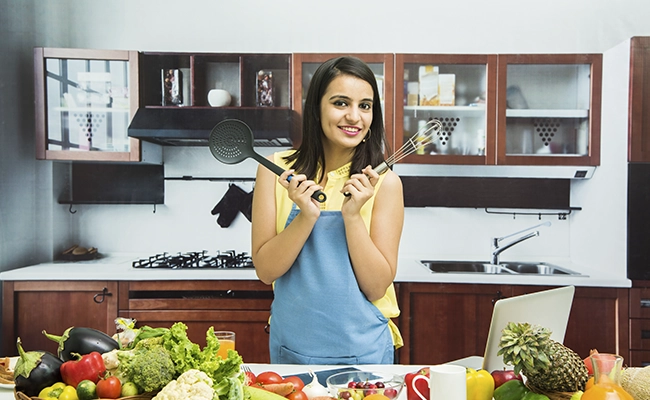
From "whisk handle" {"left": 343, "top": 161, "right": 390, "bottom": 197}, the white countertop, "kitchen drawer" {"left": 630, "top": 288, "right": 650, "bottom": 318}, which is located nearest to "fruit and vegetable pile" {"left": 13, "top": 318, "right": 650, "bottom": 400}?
"whisk handle" {"left": 343, "top": 161, "right": 390, "bottom": 197}

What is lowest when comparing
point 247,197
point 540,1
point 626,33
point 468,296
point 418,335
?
point 418,335

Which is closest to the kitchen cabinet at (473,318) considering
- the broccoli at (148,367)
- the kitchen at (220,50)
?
the kitchen at (220,50)

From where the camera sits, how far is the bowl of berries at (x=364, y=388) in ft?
2.96

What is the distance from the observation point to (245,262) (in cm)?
Answer: 262

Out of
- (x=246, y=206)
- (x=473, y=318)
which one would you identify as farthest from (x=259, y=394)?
(x=246, y=206)

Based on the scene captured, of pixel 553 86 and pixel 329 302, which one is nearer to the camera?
pixel 329 302

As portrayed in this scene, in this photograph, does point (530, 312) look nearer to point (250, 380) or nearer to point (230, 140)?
point (250, 380)

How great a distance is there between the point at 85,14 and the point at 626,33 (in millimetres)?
2571

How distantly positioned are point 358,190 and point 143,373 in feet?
2.43

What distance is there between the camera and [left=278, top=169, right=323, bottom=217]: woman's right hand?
1393mm

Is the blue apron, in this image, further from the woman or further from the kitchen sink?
the kitchen sink

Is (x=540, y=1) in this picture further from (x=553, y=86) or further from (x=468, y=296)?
(x=468, y=296)

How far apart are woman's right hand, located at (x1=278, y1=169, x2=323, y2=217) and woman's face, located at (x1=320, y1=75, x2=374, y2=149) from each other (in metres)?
0.19

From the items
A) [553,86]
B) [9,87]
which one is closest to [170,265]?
[9,87]
